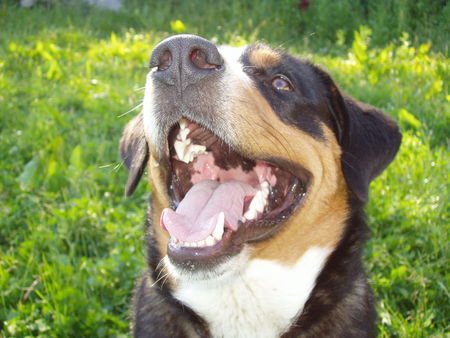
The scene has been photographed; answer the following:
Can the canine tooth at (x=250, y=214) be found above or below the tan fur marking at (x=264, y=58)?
below

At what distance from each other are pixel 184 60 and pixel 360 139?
115 cm

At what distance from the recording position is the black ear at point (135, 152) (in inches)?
127

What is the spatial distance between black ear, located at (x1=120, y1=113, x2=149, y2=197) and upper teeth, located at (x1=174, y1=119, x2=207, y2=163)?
377 mm

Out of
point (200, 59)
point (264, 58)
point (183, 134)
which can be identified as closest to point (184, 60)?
point (200, 59)

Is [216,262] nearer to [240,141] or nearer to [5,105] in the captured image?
[240,141]

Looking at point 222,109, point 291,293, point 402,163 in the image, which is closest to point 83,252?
point 291,293

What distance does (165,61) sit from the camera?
2.44 m

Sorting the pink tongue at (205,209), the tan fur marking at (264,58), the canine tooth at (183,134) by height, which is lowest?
the pink tongue at (205,209)

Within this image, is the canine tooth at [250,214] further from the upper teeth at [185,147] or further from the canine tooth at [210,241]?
the upper teeth at [185,147]

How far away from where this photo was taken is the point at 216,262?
252cm

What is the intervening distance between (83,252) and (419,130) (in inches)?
123

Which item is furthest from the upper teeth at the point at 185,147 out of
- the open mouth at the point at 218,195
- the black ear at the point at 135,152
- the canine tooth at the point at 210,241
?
the canine tooth at the point at 210,241

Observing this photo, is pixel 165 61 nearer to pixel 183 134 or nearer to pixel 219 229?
pixel 183 134

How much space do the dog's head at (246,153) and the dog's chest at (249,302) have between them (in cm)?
14
